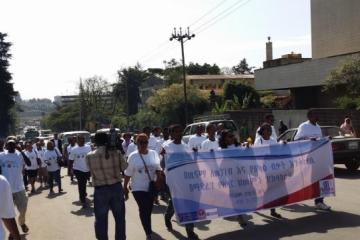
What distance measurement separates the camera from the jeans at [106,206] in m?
7.72

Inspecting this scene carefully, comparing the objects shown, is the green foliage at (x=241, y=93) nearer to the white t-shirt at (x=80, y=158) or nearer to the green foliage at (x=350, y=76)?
the green foliage at (x=350, y=76)

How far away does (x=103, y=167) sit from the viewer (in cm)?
773

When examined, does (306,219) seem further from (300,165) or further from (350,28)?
(350,28)

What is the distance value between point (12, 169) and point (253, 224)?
4389 millimetres

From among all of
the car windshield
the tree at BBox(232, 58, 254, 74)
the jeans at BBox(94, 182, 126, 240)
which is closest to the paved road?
the jeans at BBox(94, 182, 126, 240)

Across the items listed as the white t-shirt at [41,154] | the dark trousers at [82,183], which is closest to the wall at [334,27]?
the white t-shirt at [41,154]

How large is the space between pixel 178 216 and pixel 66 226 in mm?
3458

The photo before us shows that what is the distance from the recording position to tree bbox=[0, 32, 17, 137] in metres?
79.9

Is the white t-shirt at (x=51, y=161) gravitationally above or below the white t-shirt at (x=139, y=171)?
below

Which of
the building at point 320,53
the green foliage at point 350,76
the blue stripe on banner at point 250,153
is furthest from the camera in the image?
the building at point 320,53

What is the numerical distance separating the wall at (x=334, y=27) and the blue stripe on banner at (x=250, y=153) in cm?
2971

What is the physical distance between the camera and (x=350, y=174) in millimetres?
16016

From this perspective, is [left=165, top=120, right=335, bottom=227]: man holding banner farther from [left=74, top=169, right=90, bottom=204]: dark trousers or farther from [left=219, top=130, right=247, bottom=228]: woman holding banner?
[left=74, top=169, right=90, bottom=204]: dark trousers

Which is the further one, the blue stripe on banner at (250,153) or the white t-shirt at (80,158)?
the white t-shirt at (80,158)
